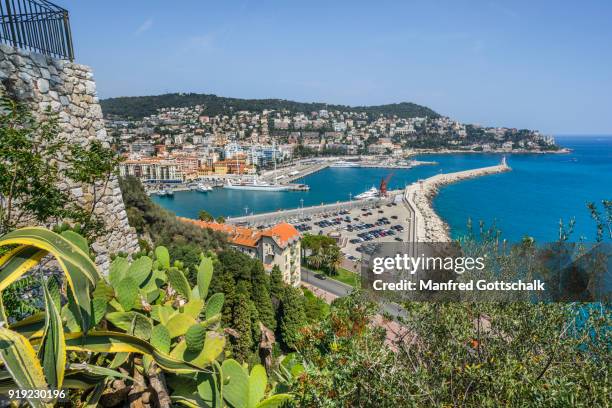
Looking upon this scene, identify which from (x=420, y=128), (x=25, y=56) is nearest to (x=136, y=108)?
(x=420, y=128)

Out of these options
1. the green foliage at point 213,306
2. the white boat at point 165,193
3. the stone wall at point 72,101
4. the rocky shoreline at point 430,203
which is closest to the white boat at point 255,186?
the white boat at point 165,193

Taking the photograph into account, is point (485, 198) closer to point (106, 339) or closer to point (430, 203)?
point (430, 203)

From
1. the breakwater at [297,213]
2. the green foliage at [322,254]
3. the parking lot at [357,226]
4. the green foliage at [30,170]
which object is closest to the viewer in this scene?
the green foliage at [30,170]

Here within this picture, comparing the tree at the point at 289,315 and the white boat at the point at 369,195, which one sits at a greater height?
the tree at the point at 289,315

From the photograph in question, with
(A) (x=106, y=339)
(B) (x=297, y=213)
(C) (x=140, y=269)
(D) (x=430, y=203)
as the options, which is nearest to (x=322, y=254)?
(B) (x=297, y=213)

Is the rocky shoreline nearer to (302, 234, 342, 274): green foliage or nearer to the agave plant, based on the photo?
(302, 234, 342, 274): green foliage

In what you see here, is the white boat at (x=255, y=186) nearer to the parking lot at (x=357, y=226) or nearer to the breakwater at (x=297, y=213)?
the breakwater at (x=297, y=213)

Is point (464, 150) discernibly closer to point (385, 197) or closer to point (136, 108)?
point (385, 197)
